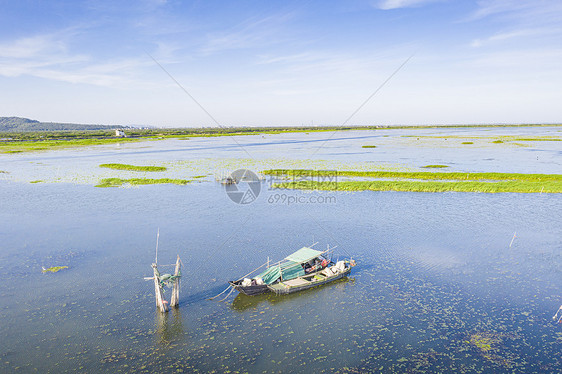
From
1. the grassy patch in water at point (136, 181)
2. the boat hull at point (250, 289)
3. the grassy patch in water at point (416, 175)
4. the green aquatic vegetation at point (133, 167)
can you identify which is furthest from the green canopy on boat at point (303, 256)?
the green aquatic vegetation at point (133, 167)

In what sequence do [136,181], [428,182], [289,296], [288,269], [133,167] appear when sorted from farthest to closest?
[133,167] < [136,181] < [428,182] < [288,269] < [289,296]

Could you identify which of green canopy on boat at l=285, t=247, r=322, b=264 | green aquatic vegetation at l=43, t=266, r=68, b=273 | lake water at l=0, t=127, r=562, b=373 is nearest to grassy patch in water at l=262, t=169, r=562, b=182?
lake water at l=0, t=127, r=562, b=373

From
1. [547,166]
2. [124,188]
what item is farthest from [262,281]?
[547,166]

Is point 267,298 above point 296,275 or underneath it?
underneath

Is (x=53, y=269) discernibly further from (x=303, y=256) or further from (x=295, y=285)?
(x=303, y=256)

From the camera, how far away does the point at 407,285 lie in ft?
72.9

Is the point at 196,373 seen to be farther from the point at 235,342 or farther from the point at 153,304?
the point at 153,304

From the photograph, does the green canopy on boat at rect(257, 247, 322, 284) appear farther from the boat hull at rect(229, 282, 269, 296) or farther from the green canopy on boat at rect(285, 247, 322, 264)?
the boat hull at rect(229, 282, 269, 296)

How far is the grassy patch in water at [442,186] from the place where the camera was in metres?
46.8

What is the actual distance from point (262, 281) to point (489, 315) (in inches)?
505

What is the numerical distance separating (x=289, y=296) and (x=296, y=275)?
1822 millimetres

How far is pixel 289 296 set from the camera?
21.3m

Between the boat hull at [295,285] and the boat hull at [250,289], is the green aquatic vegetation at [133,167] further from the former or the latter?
the boat hull at [295,285]

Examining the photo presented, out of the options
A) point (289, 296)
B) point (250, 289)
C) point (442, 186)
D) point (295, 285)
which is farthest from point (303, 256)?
point (442, 186)
